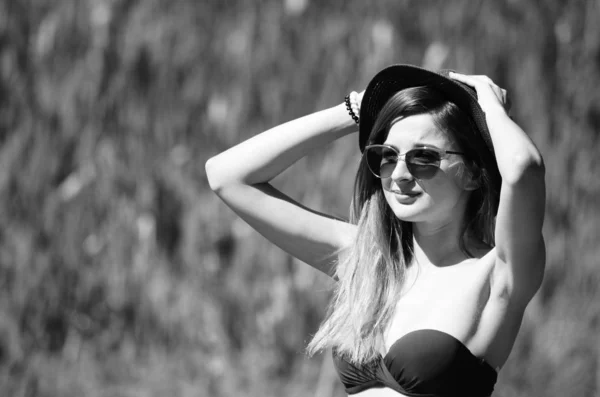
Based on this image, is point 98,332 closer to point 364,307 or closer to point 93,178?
point 93,178

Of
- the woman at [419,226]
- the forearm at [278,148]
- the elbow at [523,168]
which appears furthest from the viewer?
the forearm at [278,148]

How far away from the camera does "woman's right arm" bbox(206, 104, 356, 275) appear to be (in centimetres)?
228

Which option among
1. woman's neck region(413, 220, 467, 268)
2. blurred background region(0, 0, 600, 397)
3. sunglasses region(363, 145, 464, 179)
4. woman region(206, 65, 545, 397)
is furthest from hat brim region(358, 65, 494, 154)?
blurred background region(0, 0, 600, 397)

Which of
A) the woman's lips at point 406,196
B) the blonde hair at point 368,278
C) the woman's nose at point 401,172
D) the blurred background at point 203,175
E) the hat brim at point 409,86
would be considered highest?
the hat brim at point 409,86

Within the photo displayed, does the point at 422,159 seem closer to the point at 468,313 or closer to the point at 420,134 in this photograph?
the point at 420,134

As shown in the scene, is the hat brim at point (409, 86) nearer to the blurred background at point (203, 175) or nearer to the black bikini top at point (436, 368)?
the black bikini top at point (436, 368)

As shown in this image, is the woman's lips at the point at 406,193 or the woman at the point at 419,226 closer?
the woman at the point at 419,226

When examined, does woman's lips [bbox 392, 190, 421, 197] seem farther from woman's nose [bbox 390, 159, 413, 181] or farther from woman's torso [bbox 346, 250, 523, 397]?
woman's torso [bbox 346, 250, 523, 397]

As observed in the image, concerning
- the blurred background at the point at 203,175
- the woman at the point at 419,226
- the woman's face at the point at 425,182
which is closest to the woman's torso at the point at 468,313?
the woman at the point at 419,226

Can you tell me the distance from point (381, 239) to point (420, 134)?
0.30 m

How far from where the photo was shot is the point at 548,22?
521 centimetres

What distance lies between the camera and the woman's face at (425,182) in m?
2.03

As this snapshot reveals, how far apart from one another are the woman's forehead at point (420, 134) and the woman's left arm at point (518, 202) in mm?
142

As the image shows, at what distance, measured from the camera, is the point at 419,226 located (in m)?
2.16
